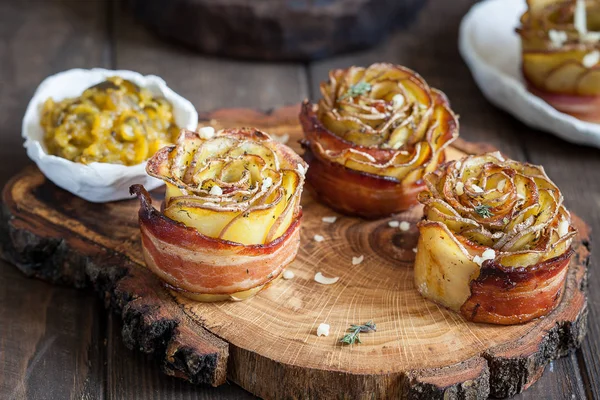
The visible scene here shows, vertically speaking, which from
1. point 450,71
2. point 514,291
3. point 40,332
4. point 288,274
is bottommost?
point 40,332

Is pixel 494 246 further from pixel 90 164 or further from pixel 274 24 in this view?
pixel 274 24

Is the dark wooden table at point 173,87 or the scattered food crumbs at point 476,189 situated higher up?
the scattered food crumbs at point 476,189

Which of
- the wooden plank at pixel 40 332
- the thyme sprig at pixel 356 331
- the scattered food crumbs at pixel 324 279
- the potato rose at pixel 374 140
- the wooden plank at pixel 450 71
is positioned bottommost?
the wooden plank at pixel 40 332

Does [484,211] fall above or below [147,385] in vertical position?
above

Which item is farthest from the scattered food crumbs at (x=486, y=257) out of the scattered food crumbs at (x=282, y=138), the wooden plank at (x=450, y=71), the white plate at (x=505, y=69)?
the white plate at (x=505, y=69)

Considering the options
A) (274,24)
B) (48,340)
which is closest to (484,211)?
(48,340)

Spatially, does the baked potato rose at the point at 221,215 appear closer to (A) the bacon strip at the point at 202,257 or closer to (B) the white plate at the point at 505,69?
(A) the bacon strip at the point at 202,257

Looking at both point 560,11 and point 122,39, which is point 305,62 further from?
point 560,11
